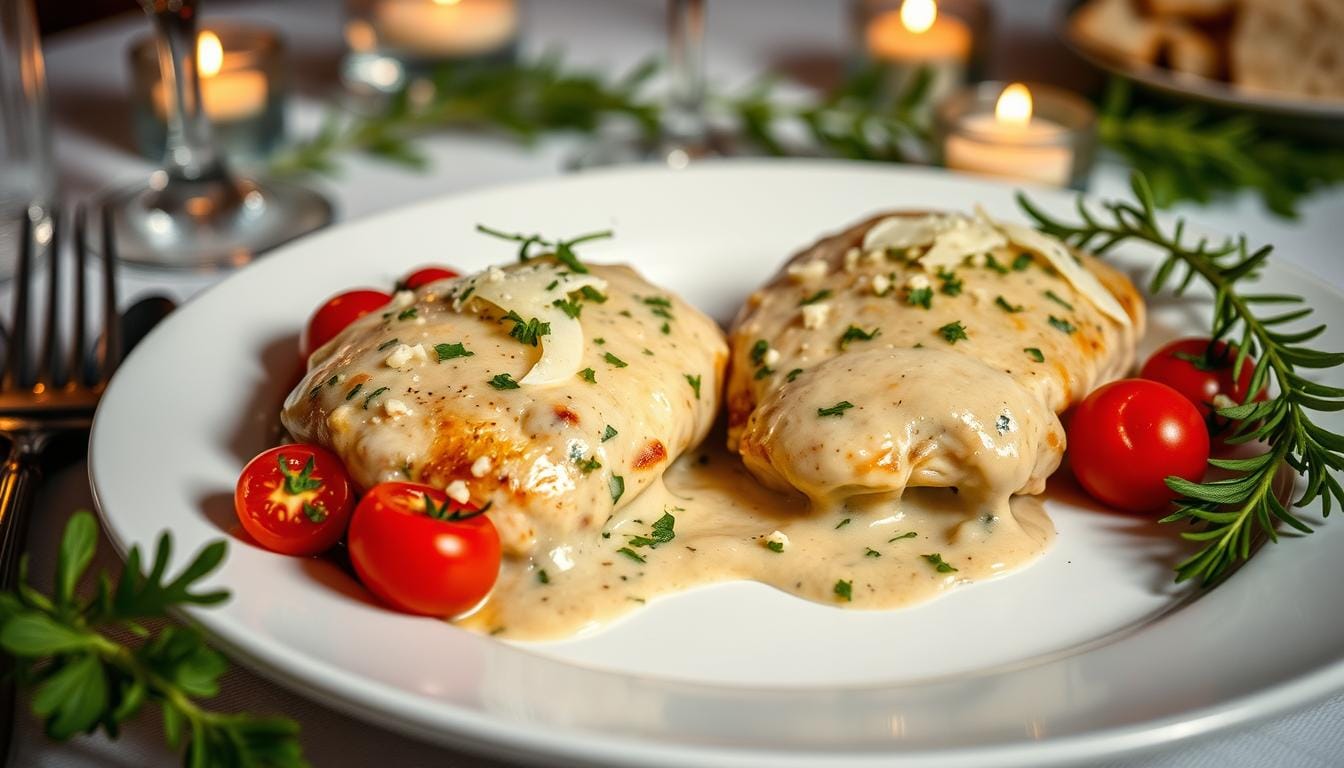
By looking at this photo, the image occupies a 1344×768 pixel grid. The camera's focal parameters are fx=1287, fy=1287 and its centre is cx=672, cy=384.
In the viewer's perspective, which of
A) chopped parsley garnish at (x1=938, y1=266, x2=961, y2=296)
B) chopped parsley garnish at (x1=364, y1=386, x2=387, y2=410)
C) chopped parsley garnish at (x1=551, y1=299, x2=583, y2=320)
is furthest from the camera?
chopped parsley garnish at (x1=938, y1=266, x2=961, y2=296)

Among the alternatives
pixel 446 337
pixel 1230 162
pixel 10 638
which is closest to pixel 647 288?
pixel 446 337

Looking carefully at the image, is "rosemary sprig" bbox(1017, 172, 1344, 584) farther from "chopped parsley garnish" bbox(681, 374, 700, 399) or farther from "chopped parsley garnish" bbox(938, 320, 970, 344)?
"chopped parsley garnish" bbox(681, 374, 700, 399)

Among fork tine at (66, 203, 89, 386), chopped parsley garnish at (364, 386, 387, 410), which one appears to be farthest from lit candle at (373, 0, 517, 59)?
chopped parsley garnish at (364, 386, 387, 410)

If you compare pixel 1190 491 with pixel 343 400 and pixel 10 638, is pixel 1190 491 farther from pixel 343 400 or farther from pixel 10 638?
pixel 10 638

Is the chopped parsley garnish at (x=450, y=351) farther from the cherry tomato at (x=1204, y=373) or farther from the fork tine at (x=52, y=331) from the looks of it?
the cherry tomato at (x=1204, y=373)

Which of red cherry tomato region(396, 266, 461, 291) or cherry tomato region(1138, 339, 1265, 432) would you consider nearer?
cherry tomato region(1138, 339, 1265, 432)

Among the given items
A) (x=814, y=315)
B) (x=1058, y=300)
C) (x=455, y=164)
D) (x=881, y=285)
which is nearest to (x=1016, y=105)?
(x=1058, y=300)

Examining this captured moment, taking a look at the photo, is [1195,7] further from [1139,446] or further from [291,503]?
[291,503]
